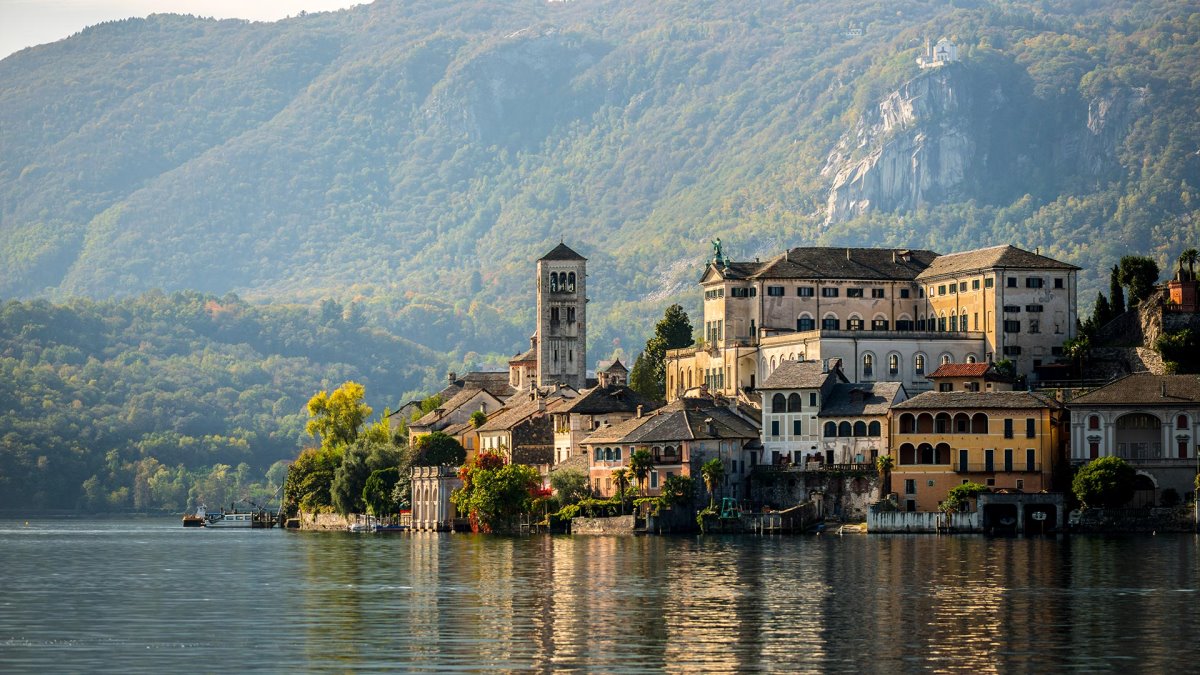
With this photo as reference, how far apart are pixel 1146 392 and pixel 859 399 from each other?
19634 millimetres

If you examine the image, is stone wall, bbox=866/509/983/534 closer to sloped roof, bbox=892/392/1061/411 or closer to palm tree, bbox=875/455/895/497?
palm tree, bbox=875/455/895/497

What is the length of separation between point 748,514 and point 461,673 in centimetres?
8719

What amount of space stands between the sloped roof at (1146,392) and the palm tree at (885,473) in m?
12.1

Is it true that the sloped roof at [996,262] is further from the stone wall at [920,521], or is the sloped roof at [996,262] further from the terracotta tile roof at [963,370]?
the stone wall at [920,521]

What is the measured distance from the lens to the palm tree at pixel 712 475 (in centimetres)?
14762

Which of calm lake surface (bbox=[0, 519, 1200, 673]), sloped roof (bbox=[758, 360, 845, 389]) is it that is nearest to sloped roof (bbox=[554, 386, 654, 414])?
sloped roof (bbox=[758, 360, 845, 389])

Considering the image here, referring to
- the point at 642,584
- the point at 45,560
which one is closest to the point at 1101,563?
the point at 642,584

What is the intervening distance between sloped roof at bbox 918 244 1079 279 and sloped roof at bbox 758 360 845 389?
63.2 feet

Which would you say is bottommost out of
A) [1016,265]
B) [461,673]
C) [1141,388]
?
[461,673]

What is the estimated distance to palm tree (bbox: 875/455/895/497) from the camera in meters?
144

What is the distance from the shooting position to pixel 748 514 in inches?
5743

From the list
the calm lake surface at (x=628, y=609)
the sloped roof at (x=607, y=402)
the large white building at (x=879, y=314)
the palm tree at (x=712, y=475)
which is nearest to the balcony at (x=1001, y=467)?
the calm lake surface at (x=628, y=609)

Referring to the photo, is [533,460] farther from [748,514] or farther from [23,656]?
[23,656]

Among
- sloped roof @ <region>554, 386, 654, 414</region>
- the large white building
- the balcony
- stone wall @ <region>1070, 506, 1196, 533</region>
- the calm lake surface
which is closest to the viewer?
the calm lake surface
